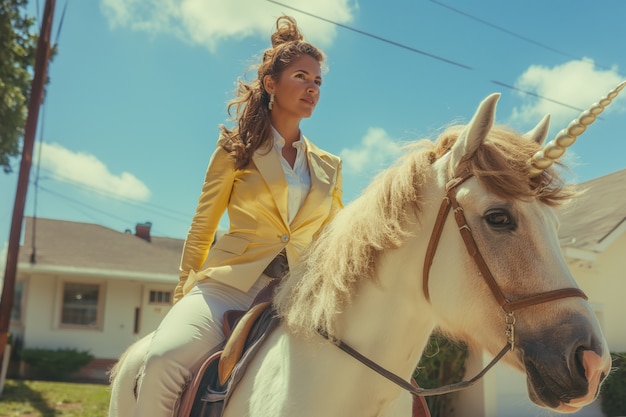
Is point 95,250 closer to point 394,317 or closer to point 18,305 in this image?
point 18,305

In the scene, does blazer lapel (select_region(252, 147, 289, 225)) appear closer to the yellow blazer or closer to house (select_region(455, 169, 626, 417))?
the yellow blazer

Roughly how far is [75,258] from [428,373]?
1585cm

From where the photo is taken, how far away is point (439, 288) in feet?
5.80

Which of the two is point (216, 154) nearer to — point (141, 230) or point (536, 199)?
point (536, 199)

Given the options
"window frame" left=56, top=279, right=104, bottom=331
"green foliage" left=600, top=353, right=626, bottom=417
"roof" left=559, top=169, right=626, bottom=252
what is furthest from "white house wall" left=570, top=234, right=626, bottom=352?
"window frame" left=56, top=279, right=104, bottom=331

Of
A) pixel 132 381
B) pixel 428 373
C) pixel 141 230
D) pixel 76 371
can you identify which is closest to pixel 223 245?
pixel 132 381

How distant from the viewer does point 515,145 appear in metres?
1.87

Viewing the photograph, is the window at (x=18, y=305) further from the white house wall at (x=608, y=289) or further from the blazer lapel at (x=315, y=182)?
the blazer lapel at (x=315, y=182)

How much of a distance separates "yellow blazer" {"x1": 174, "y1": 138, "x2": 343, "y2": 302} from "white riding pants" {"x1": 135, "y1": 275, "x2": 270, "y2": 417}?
0.59ft

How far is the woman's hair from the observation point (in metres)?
2.65

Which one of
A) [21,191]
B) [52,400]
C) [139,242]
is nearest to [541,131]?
[21,191]

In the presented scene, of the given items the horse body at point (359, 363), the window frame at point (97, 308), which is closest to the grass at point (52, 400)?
the window frame at point (97, 308)

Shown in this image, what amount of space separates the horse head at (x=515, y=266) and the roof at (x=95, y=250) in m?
19.7

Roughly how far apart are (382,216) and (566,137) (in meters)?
0.65
